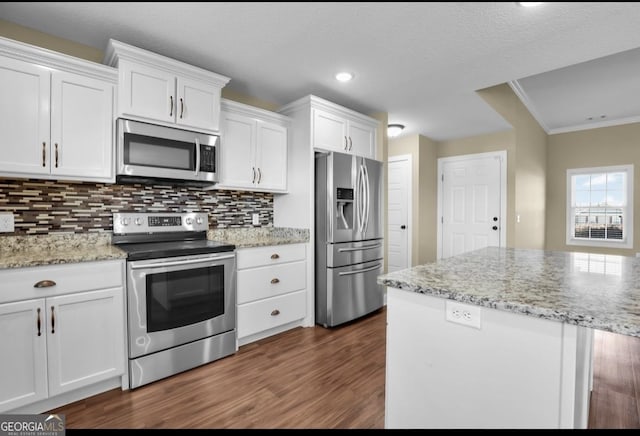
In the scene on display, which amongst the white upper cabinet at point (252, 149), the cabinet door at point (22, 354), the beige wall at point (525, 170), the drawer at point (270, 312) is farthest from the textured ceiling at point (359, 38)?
the drawer at point (270, 312)

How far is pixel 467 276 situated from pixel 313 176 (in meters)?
1.97

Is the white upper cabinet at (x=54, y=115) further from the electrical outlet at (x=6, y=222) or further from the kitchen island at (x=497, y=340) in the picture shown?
the kitchen island at (x=497, y=340)

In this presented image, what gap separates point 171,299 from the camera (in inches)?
82.9

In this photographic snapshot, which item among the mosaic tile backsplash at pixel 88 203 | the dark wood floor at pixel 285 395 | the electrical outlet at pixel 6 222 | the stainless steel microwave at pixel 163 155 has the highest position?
the stainless steel microwave at pixel 163 155

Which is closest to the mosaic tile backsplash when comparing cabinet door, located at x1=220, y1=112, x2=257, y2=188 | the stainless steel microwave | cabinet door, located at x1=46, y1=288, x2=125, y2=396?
the stainless steel microwave

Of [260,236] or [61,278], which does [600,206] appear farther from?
[61,278]

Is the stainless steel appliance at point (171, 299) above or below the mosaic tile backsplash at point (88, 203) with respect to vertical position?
below

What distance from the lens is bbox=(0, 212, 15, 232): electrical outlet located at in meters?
1.93

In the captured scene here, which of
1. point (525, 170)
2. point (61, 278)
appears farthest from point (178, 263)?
point (525, 170)

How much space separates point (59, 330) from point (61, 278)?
0.29 m

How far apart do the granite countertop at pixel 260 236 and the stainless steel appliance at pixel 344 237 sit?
220 mm

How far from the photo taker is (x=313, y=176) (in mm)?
3051

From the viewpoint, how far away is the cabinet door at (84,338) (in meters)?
1.73

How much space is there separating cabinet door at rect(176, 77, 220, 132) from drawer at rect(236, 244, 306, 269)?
1057mm
